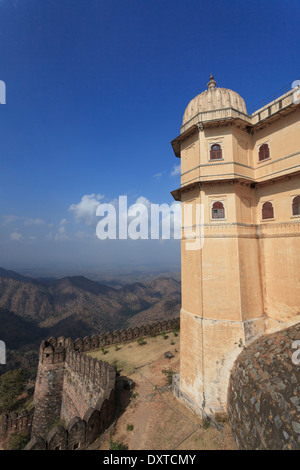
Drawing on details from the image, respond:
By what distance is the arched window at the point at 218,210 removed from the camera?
1348 cm

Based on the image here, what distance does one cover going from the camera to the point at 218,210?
13562mm

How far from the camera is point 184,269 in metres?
15.2

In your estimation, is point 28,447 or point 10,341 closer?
point 28,447

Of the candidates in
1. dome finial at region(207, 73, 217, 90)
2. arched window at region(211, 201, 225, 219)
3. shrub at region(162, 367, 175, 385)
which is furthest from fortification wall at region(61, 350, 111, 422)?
dome finial at region(207, 73, 217, 90)

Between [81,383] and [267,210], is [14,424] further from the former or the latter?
[267,210]

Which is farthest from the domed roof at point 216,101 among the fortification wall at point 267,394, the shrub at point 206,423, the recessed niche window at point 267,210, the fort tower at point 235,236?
the shrub at point 206,423

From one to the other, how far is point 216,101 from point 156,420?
842 inches

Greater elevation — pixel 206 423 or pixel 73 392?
pixel 206 423

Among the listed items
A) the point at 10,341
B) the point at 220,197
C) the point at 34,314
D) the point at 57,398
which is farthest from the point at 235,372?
the point at 34,314

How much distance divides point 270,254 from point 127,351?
59.5ft

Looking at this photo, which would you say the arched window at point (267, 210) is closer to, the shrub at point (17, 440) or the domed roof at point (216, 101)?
the domed roof at point (216, 101)

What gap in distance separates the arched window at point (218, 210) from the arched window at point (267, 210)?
3.08 metres

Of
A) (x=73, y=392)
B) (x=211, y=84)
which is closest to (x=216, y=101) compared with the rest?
(x=211, y=84)
